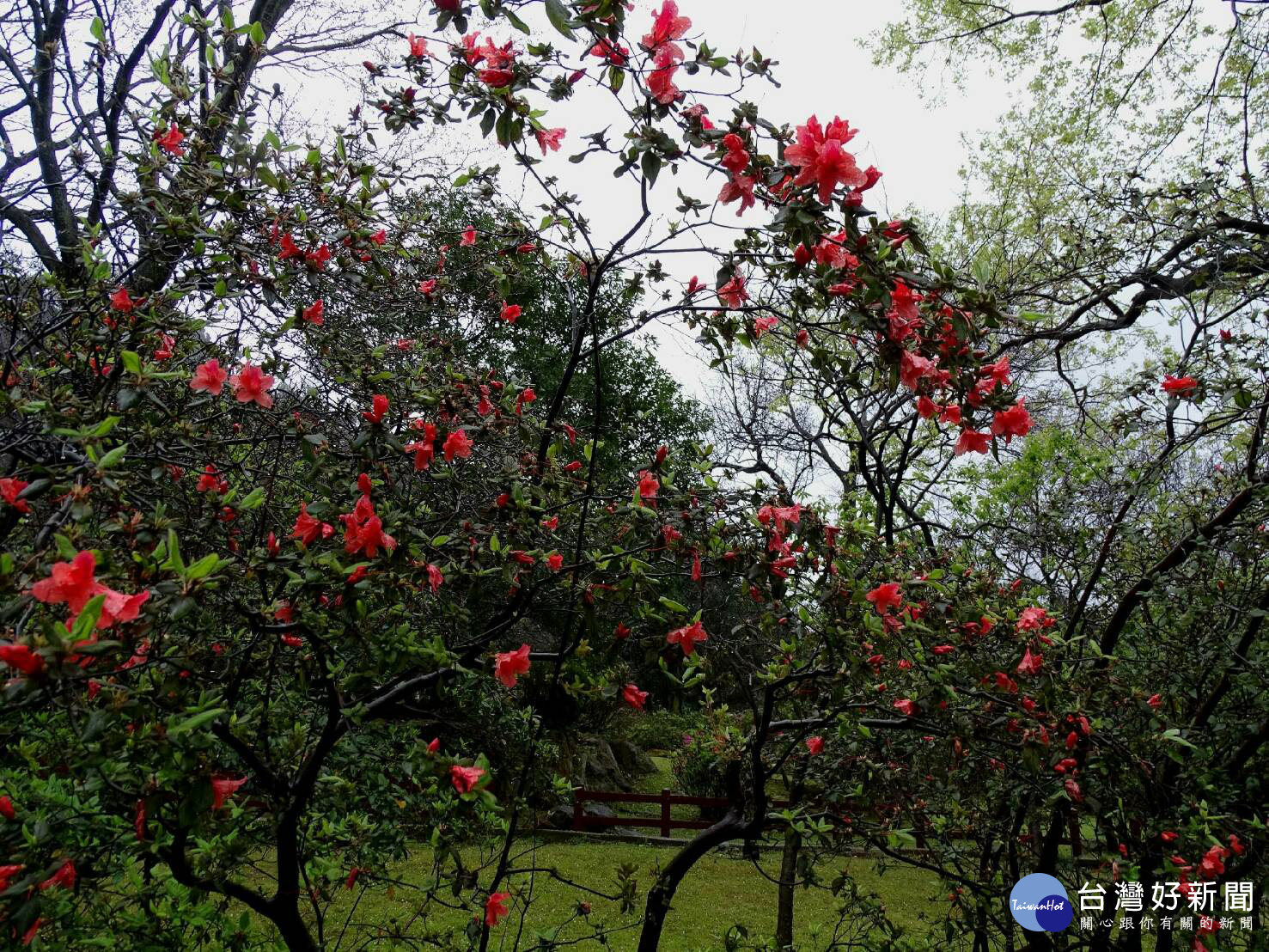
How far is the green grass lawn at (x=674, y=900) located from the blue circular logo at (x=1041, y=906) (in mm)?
2110

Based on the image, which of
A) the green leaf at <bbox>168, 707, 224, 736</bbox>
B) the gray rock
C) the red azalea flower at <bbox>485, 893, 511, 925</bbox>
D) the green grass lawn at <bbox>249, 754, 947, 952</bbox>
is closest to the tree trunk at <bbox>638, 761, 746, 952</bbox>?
the red azalea flower at <bbox>485, 893, 511, 925</bbox>

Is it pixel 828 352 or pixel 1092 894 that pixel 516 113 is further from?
pixel 1092 894

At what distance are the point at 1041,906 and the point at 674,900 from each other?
4579 millimetres

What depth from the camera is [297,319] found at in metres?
2.02

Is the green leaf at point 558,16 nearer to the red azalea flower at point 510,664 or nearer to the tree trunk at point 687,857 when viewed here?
the red azalea flower at point 510,664

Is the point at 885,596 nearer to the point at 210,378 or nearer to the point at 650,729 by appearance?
the point at 210,378

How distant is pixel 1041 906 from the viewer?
8.35 feet

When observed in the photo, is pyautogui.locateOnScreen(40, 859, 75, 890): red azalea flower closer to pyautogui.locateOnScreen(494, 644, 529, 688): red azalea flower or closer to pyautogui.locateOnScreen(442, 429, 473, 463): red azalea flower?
pyautogui.locateOnScreen(494, 644, 529, 688): red azalea flower

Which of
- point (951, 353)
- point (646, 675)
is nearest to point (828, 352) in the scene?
point (951, 353)

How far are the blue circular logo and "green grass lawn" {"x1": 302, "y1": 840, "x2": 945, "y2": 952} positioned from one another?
2110 mm

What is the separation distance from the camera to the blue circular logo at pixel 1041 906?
99.9 inches

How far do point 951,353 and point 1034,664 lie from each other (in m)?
1.16

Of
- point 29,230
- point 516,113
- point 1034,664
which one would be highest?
point 29,230

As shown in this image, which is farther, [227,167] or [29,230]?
[29,230]
